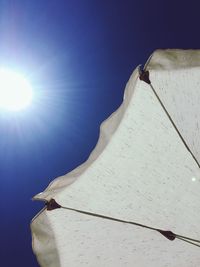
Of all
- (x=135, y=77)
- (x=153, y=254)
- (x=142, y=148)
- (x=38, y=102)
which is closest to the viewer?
(x=135, y=77)

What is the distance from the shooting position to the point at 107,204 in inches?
109

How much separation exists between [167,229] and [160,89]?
1084 millimetres

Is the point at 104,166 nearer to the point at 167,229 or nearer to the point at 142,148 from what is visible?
the point at 142,148

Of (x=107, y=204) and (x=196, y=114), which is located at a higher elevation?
(x=196, y=114)

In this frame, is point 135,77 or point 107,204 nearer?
point 135,77

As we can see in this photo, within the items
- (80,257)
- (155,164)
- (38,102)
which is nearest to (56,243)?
(80,257)

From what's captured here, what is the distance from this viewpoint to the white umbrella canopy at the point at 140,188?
7.86 ft

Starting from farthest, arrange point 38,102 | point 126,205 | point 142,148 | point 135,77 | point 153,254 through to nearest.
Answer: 1. point 38,102
2. point 153,254
3. point 126,205
4. point 142,148
5. point 135,77

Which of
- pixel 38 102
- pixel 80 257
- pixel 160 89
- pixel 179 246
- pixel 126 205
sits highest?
pixel 38 102

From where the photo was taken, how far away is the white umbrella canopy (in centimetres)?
239

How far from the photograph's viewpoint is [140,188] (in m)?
2.69

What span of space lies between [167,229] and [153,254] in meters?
0.28

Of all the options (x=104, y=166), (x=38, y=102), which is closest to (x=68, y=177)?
(x=104, y=166)

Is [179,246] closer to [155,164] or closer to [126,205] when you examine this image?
[126,205]
